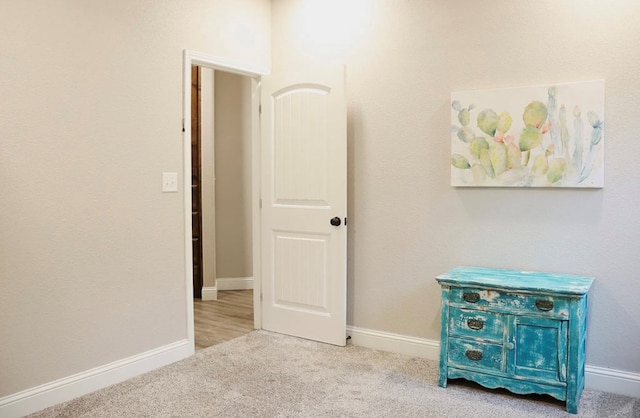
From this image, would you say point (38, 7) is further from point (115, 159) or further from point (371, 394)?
point (371, 394)

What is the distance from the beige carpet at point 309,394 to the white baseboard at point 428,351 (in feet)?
0.21

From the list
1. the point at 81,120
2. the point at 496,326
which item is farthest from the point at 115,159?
the point at 496,326

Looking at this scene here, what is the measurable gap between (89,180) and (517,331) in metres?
2.47

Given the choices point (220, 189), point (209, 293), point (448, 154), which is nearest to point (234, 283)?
point (209, 293)

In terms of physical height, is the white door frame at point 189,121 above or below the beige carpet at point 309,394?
above

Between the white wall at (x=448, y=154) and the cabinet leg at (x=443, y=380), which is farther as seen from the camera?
the cabinet leg at (x=443, y=380)

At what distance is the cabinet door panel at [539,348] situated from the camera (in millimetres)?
2678

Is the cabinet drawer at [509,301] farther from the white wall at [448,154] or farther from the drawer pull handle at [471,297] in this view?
the white wall at [448,154]

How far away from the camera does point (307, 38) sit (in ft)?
13.1

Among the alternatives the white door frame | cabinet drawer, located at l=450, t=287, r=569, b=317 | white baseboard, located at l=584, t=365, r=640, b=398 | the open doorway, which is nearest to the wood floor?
the open doorway

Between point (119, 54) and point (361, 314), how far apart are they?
2.33 metres

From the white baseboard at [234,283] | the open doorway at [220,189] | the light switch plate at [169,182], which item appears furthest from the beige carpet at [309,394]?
the white baseboard at [234,283]

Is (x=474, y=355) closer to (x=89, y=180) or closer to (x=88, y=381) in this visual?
(x=88, y=381)

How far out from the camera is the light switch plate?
11.1 ft
